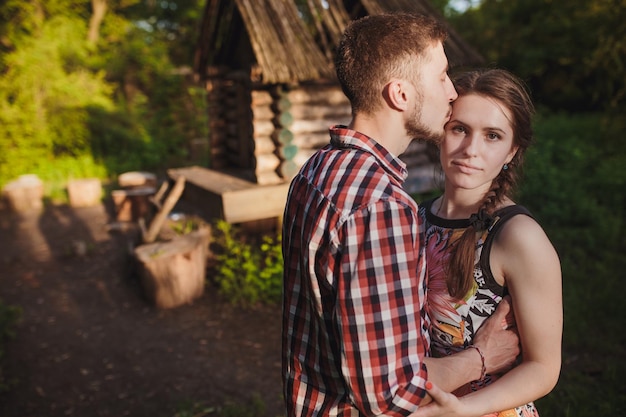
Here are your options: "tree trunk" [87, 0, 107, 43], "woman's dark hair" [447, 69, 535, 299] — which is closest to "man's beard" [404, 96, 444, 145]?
"woman's dark hair" [447, 69, 535, 299]

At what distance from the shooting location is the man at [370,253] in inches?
50.4

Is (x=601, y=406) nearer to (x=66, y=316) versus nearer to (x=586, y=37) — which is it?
(x=66, y=316)

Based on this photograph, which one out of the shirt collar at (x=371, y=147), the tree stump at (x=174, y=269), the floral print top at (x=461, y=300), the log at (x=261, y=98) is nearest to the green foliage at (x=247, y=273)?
the tree stump at (x=174, y=269)

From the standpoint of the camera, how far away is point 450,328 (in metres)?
1.79

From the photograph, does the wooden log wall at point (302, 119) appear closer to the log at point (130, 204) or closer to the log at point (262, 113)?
the log at point (262, 113)

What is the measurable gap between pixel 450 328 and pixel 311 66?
17.3ft

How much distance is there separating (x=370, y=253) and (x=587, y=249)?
25.0 feet

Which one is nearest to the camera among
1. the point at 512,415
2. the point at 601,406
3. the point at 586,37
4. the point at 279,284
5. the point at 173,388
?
the point at 512,415

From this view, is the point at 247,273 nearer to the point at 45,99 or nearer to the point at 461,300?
the point at 461,300

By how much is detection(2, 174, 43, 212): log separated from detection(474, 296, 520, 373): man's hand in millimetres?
13528

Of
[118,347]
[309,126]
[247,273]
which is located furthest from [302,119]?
[118,347]

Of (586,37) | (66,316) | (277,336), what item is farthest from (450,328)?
(586,37)

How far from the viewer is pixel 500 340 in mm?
1630

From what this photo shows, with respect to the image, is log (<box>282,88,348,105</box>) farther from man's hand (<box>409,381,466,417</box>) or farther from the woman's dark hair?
man's hand (<box>409,381,466,417</box>)
